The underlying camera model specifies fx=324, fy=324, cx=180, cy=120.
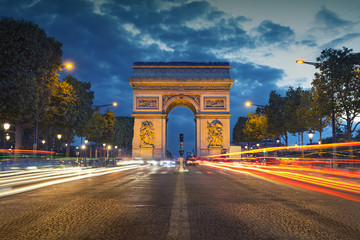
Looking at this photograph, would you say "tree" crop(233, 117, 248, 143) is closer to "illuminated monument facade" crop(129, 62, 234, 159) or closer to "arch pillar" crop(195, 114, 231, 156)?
"arch pillar" crop(195, 114, 231, 156)

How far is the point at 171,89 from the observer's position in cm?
5134

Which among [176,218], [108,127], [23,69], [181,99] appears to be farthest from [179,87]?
[176,218]

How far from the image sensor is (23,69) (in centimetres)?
2427

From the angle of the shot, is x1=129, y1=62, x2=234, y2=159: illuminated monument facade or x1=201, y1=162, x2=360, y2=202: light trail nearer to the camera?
x1=201, y1=162, x2=360, y2=202: light trail

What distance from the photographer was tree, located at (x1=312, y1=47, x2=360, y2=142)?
23.2 m

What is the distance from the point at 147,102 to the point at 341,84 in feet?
105

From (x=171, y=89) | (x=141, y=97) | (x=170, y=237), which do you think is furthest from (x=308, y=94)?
(x=170, y=237)

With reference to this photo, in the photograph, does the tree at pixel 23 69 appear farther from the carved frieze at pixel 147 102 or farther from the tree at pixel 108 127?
the tree at pixel 108 127

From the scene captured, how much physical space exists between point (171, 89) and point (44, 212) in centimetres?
4670

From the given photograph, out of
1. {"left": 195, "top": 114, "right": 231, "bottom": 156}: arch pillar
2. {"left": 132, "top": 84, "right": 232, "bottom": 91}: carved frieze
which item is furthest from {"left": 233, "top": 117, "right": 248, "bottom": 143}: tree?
{"left": 132, "top": 84, "right": 232, "bottom": 91}: carved frieze

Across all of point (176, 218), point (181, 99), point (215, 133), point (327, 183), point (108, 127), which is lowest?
point (327, 183)

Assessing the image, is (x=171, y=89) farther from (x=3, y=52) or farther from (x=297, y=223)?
(x=297, y=223)

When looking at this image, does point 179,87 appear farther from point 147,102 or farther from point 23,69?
point 23,69

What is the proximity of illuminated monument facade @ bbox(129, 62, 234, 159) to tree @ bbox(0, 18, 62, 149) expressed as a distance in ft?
78.5
